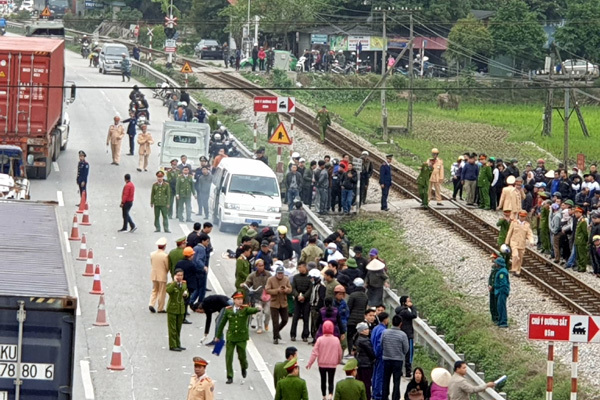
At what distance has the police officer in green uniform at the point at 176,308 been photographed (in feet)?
74.1

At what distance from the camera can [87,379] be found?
21.0 metres

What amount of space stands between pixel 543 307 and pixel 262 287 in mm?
6322

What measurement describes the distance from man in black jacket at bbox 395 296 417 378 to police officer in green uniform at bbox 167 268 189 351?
11.5ft

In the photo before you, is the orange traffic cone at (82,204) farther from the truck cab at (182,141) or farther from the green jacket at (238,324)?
the green jacket at (238,324)

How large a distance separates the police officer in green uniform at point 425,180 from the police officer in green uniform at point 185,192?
6.33 m

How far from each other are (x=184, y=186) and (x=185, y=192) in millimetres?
235

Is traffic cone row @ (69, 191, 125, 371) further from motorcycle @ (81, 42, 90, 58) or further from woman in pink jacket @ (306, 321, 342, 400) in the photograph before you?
motorcycle @ (81, 42, 90, 58)

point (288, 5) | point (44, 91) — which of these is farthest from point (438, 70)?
point (44, 91)

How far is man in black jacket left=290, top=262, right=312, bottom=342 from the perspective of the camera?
24031 millimetres

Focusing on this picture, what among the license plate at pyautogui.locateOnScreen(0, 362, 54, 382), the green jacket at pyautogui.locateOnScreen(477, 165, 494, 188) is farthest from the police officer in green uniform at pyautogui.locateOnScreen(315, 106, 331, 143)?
the license plate at pyautogui.locateOnScreen(0, 362, 54, 382)

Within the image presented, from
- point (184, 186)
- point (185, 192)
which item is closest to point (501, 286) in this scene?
point (184, 186)

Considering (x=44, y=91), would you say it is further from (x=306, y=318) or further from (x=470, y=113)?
(x=470, y=113)

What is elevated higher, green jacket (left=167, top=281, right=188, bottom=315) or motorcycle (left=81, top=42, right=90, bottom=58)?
motorcycle (left=81, top=42, right=90, bottom=58)

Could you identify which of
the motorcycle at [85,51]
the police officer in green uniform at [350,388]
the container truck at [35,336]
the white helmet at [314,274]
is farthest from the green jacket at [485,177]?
the motorcycle at [85,51]
